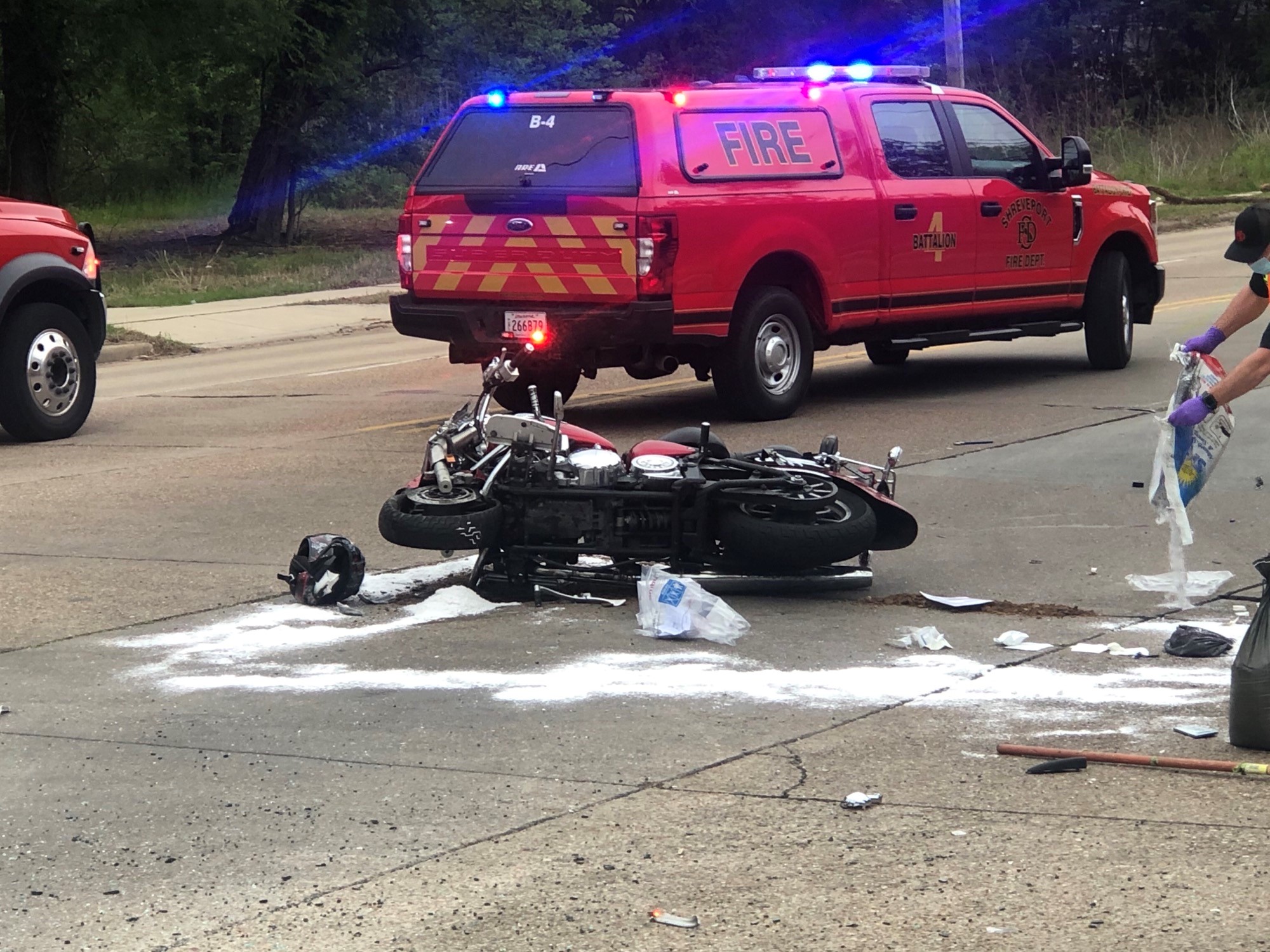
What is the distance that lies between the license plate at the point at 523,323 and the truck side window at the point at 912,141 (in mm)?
2797

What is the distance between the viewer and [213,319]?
71.7ft

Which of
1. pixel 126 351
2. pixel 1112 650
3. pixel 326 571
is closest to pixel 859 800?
pixel 1112 650

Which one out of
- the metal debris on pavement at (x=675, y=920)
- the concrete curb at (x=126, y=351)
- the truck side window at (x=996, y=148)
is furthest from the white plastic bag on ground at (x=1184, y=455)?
the concrete curb at (x=126, y=351)

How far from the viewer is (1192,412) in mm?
6633

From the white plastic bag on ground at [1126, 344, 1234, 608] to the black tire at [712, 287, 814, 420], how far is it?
4964 mm

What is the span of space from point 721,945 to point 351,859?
39.9 inches

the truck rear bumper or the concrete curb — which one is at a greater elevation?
the truck rear bumper

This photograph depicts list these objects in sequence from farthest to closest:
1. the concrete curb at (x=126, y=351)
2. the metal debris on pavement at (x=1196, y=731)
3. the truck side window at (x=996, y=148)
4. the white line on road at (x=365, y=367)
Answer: the concrete curb at (x=126, y=351) → the white line on road at (x=365, y=367) → the truck side window at (x=996, y=148) → the metal debris on pavement at (x=1196, y=731)

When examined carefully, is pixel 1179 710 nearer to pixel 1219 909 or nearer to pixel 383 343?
pixel 1219 909

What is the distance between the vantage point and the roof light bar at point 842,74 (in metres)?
12.9

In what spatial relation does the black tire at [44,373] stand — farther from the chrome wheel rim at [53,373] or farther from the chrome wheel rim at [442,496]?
the chrome wheel rim at [442,496]

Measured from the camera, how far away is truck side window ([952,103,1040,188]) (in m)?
13.3

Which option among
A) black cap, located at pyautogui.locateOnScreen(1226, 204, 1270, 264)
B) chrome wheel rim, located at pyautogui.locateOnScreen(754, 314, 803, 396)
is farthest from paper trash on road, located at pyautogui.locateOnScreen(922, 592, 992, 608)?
chrome wheel rim, located at pyautogui.locateOnScreen(754, 314, 803, 396)

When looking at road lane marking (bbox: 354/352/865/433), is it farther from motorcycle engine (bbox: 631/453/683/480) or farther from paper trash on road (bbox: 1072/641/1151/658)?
paper trash on road (bbox: 1072/641/1151/658)
